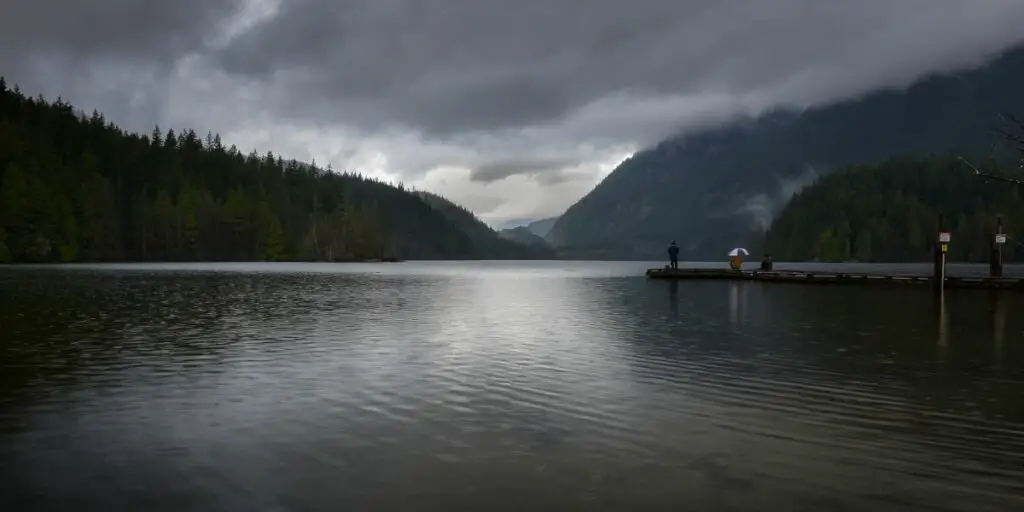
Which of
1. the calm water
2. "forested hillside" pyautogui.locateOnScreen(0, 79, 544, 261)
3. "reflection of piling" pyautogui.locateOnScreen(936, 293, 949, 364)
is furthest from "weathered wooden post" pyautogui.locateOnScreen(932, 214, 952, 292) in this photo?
"forested hillside" pyautogui.locateOnScreen(0, 79, 544, 261)

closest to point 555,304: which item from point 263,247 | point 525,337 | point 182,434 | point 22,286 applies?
point 525,337

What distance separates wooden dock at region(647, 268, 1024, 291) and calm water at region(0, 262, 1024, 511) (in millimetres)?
36481

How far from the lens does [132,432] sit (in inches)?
455

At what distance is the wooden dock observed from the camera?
58562 millimetres

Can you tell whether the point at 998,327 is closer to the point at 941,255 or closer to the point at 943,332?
the point at 943,332

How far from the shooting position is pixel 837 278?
70562 millimetres

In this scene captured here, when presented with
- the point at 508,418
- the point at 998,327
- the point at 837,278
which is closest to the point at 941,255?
the point at 837,278

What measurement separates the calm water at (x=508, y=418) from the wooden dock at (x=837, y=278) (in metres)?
36.5

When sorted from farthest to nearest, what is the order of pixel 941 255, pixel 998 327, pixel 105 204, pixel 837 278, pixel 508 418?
1. pixel 105 204
2. pixel 837 278
3. pixel 941 255
4. pixel 998 327
5. pixel 508 418

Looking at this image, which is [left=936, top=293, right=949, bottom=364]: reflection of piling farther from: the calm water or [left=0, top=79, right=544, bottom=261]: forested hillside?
[left=0, top=79, right=544, bottom=261]: forested hillside

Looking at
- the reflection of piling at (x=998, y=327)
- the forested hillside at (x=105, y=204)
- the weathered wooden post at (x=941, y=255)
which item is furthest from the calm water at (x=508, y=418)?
the forested hillside at (x=105, y=204)

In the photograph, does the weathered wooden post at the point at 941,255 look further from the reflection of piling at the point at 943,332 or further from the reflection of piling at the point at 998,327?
the reflection of piling at the point at 943,332

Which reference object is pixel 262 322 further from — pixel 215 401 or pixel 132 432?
pixel 132 432

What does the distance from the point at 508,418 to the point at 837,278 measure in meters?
67.1
